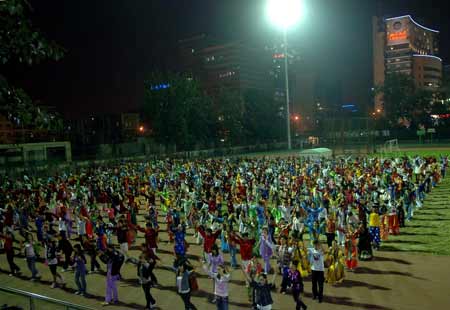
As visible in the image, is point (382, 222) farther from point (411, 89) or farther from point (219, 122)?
point (411, 89)

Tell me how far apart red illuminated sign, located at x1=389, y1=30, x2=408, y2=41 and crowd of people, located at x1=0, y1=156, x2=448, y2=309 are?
430 feet

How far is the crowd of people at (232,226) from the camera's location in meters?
9.42

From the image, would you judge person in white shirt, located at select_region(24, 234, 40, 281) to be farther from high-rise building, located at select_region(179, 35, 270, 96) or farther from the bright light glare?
high-rise building, located at select_region(179, 35, 270, 96)

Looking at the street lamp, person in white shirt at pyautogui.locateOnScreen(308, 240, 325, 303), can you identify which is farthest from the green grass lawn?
the street lamp

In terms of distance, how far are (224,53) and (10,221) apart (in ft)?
445

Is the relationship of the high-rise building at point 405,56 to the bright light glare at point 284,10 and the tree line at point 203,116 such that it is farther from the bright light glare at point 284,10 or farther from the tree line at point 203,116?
the bright light glare at point 284,10

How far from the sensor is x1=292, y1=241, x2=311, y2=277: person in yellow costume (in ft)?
33.4

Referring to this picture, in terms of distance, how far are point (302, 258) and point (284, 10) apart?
24241mm

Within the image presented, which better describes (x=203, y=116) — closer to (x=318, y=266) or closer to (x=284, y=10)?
(x=284, y=10)

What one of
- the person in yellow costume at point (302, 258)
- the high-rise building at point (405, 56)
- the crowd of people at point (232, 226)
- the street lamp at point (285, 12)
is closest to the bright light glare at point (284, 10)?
the street lamp at point (285, 12)

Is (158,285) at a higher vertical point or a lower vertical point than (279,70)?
lower

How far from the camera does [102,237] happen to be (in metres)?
12.4

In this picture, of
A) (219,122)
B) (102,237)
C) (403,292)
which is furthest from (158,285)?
(219,122)

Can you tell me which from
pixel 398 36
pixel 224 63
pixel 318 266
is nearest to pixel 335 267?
pixel 318 266
